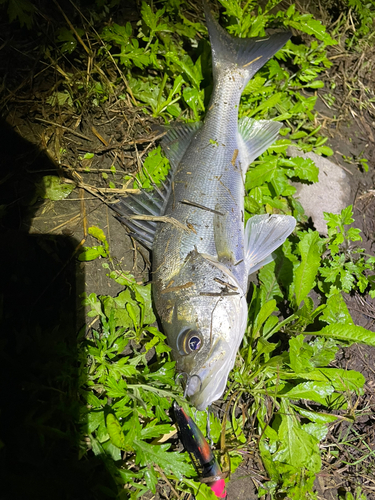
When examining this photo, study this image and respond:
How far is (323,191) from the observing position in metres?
3.91

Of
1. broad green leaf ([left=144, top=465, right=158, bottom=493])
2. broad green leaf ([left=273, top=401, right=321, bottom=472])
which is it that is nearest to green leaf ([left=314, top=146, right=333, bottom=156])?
broad green leaf ([left=273, top=401, right=321, bottom=472])

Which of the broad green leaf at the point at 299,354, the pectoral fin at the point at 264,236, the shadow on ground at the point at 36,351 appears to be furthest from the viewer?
the pectoral fin at the point at 264,236

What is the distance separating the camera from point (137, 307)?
Result: 2777 millimetres

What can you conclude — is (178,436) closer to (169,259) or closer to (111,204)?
(169,259)

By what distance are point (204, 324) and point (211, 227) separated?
77 centimetres

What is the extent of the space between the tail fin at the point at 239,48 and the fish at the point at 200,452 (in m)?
3.00

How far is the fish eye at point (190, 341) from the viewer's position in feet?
7.93

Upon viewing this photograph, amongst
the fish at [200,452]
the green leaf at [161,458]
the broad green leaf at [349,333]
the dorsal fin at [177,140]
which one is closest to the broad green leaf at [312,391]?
the broad green leaf at [349,333]

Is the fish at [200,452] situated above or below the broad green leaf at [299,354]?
below

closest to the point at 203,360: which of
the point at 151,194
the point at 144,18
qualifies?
the point at 151,194

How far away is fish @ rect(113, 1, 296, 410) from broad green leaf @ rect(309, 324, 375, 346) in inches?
31.5

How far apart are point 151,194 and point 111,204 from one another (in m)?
0.35

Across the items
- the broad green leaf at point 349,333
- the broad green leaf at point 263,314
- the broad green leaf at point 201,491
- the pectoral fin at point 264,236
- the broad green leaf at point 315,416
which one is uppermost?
the pectoral fin at point 264,236

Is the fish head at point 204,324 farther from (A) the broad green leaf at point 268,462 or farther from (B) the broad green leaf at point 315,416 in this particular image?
(B) the broad green leaf at point 315,416
